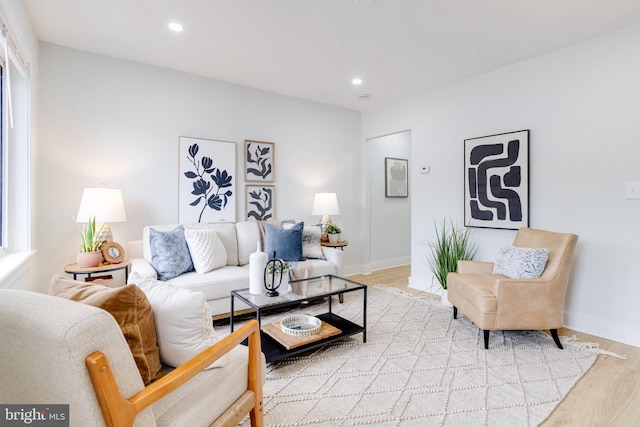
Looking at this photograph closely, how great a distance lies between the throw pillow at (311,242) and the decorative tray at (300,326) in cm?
129

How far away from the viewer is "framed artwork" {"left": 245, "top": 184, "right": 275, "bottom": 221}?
4.07 m

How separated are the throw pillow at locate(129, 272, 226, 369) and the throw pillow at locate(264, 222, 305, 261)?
219cm

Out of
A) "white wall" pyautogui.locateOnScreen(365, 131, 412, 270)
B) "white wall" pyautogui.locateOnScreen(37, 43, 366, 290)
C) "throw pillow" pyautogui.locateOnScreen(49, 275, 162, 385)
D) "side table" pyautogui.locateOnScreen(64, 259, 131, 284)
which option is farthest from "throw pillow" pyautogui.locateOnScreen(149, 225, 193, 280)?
"white wall" pyautogui.locateOnScreen(365, 131, 412, 270)

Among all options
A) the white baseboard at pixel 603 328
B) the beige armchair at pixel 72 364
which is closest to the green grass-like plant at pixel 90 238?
the beige armchair at pixel 72 364

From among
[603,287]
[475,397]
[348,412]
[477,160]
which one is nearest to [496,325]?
[475,397]

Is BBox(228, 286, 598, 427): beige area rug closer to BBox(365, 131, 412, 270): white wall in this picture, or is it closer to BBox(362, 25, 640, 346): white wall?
BBox(362, 25, 640, 346): white wall

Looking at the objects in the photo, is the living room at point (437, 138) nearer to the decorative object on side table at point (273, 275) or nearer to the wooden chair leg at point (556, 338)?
the wooden chair leg at point (556, 338)

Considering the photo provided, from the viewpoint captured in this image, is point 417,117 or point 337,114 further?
point 337,114

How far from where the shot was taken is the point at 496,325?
2453mm

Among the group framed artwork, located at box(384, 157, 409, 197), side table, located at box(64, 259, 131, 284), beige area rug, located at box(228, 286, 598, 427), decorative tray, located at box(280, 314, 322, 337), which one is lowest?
beige area rug, located at box(228, 286, 598, 427)

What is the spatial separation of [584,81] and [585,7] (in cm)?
74

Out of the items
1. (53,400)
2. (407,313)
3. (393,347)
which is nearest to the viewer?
(53,400)

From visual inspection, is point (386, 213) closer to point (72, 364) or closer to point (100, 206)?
point (100, 206)

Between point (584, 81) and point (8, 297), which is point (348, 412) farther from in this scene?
point (584, 81)
